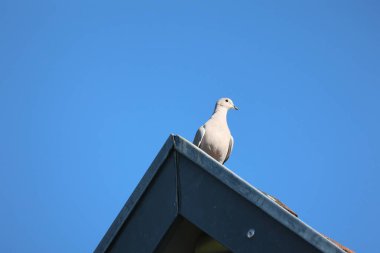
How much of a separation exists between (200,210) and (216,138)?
541 cm

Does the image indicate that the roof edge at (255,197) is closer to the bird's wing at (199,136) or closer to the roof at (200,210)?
the roof at (200,210)

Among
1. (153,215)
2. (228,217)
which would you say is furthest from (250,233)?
(153,215)

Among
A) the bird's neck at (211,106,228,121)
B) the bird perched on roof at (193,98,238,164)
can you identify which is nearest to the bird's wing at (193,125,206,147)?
the bird perched on roof at (193,98,238,164)

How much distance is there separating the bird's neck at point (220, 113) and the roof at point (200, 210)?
5.95 metres

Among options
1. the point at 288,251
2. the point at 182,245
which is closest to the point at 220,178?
the point at 288,251

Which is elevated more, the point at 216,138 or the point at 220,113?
the point at 220,113

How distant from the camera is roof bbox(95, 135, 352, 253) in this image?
264 centimetres

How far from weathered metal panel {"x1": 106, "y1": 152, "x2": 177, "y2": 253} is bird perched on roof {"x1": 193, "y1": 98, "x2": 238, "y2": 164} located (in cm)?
514

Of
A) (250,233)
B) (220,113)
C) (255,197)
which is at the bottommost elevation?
(250,233)

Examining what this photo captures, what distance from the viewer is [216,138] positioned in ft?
27.3

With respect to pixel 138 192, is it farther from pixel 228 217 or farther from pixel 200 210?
pixel 228 217

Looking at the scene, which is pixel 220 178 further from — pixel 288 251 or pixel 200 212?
pixel 288 251

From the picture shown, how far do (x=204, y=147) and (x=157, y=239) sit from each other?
5.31m

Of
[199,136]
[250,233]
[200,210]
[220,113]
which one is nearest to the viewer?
[250,233]
